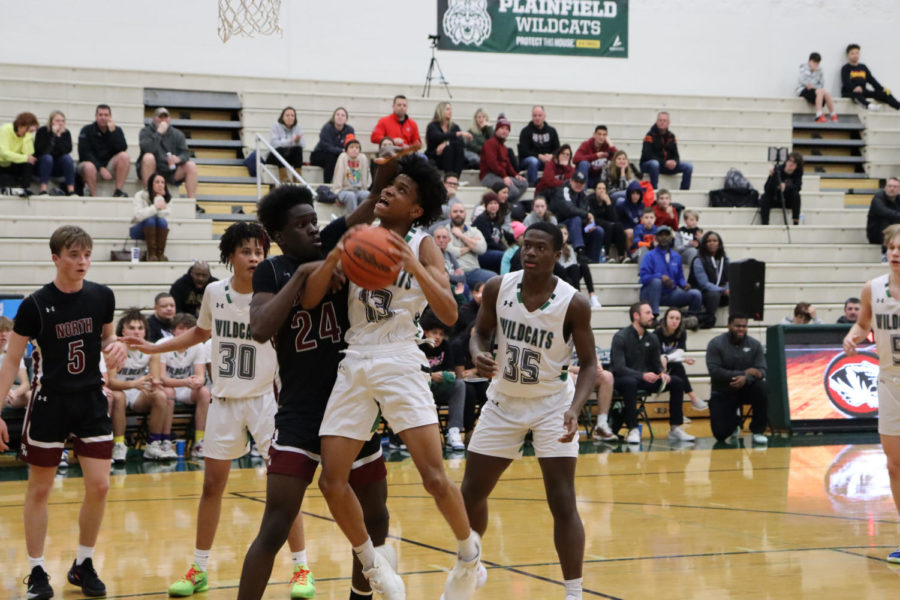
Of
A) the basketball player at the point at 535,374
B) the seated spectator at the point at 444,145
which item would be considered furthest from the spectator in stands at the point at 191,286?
the basketball player at the point at 535,374

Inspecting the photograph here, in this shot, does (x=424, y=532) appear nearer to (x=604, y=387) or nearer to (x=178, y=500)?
(x=178, y=500)

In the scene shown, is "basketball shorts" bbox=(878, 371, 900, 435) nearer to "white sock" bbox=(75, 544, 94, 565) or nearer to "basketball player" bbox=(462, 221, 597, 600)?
"basketball player" bbox=(462, 221, 597, 600)

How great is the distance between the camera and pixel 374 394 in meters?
4.52

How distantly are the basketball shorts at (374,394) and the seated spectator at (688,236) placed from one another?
467 inches

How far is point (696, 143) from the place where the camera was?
65.6 feet

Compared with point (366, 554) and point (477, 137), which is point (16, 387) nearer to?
point (366, 554)

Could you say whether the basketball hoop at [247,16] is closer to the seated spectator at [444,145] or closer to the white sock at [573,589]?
the seated spectator at [444,145]

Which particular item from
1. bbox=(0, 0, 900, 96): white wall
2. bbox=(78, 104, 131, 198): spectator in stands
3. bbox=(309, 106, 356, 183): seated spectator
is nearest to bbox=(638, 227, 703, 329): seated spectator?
bbox=(309, 106, 356, 183): seated spectator

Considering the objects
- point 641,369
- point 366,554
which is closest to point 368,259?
point 366,554

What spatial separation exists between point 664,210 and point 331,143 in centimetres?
490

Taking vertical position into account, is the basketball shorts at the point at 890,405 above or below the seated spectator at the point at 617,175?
below

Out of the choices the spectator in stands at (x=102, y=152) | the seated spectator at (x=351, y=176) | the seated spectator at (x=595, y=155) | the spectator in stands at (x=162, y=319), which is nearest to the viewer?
the spectator in stands at (x=162, y=319)

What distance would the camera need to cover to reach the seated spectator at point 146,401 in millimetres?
10742

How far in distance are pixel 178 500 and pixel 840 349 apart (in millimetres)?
8198
